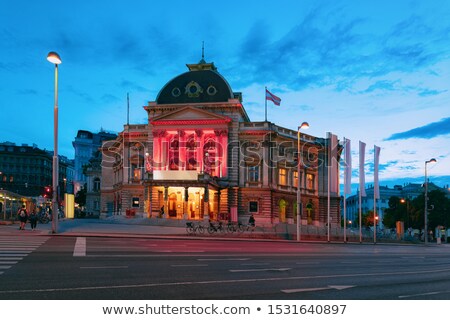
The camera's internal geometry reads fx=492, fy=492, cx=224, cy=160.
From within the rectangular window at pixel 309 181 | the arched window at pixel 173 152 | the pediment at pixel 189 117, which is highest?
the pediment at pixel 189 117

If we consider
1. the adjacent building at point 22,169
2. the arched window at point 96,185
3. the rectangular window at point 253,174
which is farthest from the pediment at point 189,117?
the adjacent building at point 22,169

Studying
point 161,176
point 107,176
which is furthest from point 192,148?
point 107,176

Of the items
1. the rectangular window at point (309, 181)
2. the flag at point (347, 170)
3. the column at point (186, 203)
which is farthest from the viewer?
the rectangular window at point (309, 181)

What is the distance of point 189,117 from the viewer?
254 feet

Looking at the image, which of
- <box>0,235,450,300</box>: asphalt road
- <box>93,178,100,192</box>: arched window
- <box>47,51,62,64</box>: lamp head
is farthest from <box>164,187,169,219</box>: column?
<box>0,235,450,300</box>: asphalt road

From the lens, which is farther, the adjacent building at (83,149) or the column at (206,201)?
the adjacent building at (83,149)

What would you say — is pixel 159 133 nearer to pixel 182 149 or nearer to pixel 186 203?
pixel 182 149

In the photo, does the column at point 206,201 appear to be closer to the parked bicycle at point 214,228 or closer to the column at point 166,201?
the column at point 166,201

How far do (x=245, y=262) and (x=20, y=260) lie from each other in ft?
29.5

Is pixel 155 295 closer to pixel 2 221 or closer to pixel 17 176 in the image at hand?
pixel 2 221

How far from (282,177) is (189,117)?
18.8 meters

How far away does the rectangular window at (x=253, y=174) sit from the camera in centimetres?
7925

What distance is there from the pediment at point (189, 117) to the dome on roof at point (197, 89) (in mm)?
4081
